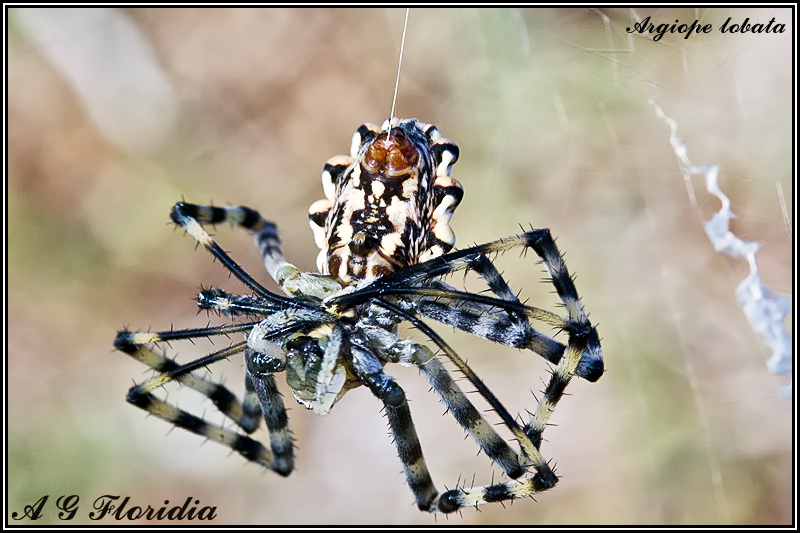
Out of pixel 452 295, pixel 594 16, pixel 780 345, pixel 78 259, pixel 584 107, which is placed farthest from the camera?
pixel 78 259

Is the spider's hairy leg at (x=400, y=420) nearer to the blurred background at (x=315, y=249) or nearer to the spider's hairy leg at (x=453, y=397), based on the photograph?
the spider's hairy leg at (x=453, y=397)

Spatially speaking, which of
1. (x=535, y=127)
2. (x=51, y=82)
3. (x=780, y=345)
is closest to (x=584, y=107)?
(x=535, y=127)

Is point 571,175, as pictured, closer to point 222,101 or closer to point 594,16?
point 594,16

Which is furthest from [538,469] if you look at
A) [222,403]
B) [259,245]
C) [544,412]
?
[259,245]

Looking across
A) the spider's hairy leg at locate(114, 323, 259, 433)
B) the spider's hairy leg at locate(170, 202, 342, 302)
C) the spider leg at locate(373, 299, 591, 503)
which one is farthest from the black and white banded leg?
the spider leg at locate(373, 299, 591, 503)

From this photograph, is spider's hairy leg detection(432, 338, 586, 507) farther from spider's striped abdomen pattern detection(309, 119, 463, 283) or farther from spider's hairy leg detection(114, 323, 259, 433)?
spider's hairy leg detection(114, 323, 259, 433)

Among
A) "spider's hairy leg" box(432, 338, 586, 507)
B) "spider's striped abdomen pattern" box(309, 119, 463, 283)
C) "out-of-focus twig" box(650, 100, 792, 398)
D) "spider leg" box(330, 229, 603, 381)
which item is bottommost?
"spider's hairy leg" box(432, 338, 586, 507)

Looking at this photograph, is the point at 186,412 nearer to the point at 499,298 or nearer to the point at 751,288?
the point at 499,298
